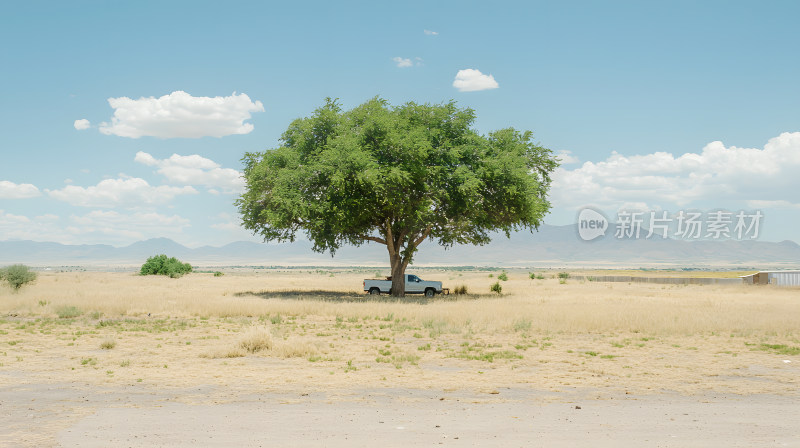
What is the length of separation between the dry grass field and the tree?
8.74 m

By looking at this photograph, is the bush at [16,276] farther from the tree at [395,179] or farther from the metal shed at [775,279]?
the metal shed at [775,279]

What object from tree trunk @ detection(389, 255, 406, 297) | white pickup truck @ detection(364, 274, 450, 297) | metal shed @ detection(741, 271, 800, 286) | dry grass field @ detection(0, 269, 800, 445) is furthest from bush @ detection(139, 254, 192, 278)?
metal shed @ detection(741, 271, 800, 286)

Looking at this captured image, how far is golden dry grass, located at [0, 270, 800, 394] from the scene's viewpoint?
50.1ft

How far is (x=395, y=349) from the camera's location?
20.3m

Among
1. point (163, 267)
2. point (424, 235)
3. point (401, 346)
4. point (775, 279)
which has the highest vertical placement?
point (424, 235)

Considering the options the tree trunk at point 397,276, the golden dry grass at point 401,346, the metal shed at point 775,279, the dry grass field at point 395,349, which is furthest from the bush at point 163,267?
the metal shed at point 775,279

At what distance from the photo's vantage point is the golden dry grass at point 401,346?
50.1 ft

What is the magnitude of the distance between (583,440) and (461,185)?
31.4 m

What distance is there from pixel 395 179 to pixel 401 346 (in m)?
19.1

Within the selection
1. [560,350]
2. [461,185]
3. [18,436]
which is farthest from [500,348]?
[461,185]

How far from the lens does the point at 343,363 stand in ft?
57.7

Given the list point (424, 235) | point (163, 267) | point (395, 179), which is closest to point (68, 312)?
point (395, 179)

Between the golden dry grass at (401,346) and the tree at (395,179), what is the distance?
8.49m

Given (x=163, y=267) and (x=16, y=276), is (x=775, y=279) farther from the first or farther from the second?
(x=16, y=276)
